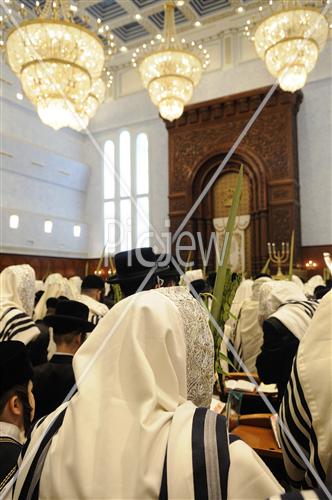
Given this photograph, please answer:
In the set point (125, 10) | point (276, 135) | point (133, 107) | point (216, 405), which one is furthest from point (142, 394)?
point (133, 107)

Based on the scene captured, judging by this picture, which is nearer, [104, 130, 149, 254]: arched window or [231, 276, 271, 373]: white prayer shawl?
[231, 276, 271, 373]: white prayer shawl

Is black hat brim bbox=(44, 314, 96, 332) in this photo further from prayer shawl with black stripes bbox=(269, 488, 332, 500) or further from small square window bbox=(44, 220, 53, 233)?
small square window bbox=(44, 220, 53, 233)

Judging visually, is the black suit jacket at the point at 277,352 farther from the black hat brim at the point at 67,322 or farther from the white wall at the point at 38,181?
the white wall at the point at 38,181

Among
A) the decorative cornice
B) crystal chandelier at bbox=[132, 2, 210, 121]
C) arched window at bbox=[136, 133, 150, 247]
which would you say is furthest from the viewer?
arched window at bbox=[136, 133, 150, 247]

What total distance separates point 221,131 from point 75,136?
18.9ft

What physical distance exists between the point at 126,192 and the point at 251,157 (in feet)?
15.6

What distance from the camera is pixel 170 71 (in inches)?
269

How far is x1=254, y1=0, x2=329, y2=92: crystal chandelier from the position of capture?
18.5 feet

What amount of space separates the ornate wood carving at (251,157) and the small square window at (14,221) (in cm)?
467

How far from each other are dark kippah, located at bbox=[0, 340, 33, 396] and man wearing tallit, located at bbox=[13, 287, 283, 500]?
52cm

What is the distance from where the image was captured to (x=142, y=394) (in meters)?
0.92

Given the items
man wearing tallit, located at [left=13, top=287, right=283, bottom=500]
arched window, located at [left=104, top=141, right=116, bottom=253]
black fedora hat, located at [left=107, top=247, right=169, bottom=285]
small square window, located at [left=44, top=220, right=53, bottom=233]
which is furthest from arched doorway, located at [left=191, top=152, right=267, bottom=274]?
man wearing tallit, located at [left=13, top=287, right=283, bottom=500]

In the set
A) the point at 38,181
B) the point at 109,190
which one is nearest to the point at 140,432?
the point at 38,181

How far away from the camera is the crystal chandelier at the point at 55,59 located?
5227mm
